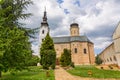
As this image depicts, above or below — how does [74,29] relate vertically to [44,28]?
→ above

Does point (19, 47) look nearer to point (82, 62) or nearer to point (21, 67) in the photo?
point (21, 67)

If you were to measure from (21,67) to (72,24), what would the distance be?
62.1 metres

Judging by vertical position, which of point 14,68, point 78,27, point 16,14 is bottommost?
point 14,68

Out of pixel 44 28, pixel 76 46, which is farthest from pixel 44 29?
pixel 76 46

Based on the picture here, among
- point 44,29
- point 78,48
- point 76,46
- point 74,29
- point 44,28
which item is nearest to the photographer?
point 78,48

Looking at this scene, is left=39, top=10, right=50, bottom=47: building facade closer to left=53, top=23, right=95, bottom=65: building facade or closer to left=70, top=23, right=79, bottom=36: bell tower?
left=53, top=23, right=95, bottom=65: building facade

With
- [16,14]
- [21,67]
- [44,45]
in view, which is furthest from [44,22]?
[21,67]

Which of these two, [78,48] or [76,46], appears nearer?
[78,48]

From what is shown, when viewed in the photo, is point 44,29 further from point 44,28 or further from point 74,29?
point 74,29

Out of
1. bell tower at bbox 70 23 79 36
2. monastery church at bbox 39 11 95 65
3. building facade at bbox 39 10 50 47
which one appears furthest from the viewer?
bell tower at bbox 70 23 79 36

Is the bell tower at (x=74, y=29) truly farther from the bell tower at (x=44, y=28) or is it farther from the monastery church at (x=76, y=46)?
the bell tower at (x=44, y=28)

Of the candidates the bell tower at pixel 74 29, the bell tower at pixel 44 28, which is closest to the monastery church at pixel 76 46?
the bell tower at pixel 44 28

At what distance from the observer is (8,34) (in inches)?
547

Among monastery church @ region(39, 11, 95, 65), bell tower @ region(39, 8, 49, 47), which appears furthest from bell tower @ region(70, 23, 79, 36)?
bell tower @ region(39, 8, 49, 47)
